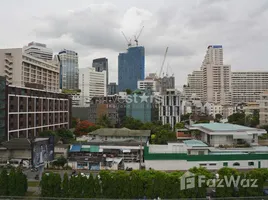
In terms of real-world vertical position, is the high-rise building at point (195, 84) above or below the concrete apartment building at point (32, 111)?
above

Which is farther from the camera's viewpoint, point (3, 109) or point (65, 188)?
point (3, 109)

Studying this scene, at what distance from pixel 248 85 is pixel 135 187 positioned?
282 feet

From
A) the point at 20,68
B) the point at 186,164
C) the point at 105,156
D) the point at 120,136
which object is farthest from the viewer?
the point at 20,68

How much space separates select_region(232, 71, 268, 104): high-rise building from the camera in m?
88.5

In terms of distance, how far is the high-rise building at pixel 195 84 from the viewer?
97.4 m

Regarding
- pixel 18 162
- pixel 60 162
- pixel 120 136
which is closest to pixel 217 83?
pixel 120 136

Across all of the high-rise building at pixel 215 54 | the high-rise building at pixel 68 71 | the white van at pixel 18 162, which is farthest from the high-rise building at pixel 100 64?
the white van at pixel 18 162

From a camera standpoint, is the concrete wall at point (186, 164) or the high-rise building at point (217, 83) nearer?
the concrete wall at point (186, 164)

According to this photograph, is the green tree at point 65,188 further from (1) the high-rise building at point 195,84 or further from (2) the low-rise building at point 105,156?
(1) the high-rise building at point 195,84

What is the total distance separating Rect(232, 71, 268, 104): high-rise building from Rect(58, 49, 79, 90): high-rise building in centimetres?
5517

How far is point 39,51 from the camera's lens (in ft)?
256

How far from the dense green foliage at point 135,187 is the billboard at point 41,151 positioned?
2.43 meters

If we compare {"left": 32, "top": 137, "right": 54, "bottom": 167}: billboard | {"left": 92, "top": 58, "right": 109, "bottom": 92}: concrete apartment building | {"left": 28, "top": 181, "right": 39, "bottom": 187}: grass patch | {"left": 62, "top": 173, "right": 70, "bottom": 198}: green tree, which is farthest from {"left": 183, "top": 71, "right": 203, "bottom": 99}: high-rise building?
{"left": 62, "top": 173, "right": 70, "bottom": 198}: green tree

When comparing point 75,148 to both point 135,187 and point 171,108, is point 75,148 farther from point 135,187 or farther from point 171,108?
point 171,108
